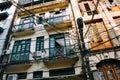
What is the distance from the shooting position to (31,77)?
440 inches

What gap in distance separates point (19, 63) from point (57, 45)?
343cm

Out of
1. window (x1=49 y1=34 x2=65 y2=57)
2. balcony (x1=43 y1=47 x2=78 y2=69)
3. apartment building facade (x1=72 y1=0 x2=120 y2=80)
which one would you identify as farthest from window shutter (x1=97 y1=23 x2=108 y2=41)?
window (x1=49 y1=34 x2=65 y2=57)

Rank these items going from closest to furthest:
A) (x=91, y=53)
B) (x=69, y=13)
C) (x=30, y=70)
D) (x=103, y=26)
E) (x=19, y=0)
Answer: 1. (x=91, y=53)
2. (x=30, y=70)
3. (x=103, y=26)
4. (x=69, y=13)
5. (x=19, y=0)

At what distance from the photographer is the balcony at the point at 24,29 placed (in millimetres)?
13797

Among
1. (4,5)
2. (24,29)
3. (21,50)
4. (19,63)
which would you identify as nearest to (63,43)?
(21,50)

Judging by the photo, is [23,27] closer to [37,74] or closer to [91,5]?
[37,74]

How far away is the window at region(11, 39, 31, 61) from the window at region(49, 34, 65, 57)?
203cm

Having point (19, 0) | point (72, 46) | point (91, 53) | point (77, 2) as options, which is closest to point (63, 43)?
point (72, 46)

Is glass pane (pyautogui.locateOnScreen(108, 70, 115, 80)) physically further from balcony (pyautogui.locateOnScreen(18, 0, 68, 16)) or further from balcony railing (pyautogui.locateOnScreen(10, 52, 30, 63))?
balcony (pyautogui.locateOnScreen(18, 0, 68, 16))

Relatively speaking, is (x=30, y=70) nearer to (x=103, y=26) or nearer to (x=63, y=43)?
(x=63, y=43)

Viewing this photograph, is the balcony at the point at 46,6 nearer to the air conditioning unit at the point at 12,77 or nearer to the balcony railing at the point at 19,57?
the balcony railing at the point at 19,57

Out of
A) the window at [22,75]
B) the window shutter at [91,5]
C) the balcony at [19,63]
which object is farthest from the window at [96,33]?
the window at [22,75]

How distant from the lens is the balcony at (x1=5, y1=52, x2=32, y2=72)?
11586 mm

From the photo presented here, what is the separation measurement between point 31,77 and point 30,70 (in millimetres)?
571
